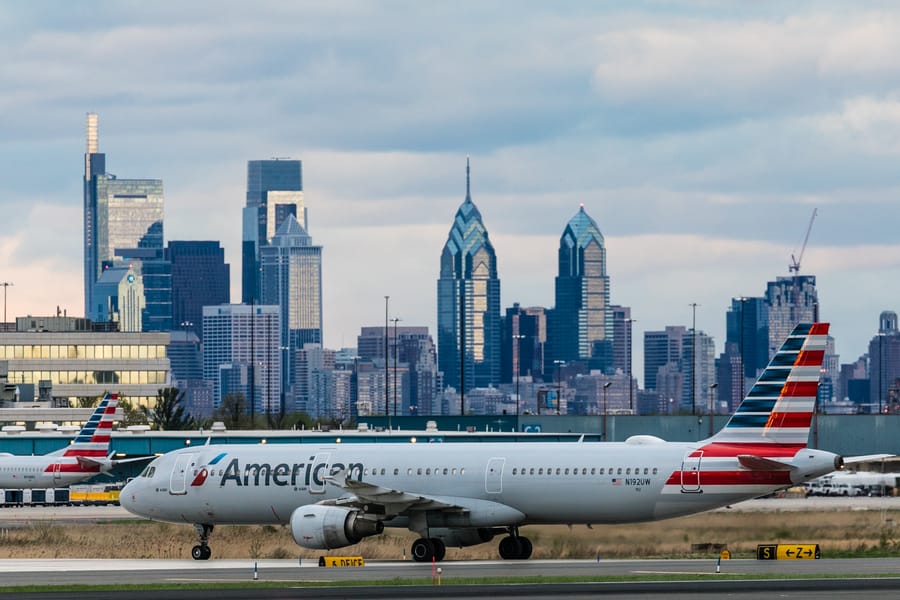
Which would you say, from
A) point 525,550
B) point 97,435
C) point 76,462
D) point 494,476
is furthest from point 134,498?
point 76,462

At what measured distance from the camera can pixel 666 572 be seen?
4538 cm

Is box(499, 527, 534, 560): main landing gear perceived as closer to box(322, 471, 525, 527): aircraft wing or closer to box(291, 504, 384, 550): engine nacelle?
box(322, 471, 525, 527): aircraft wing

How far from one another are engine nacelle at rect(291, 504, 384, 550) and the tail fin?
138ft

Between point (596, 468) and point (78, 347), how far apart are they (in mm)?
134349

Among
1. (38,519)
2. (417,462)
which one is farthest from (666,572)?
(38,519)

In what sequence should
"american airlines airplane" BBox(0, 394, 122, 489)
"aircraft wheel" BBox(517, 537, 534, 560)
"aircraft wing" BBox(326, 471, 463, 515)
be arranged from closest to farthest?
"aircraft wing" BBox(326, 471, 463, 515) → "aircraft wheel" BBox(517, 537, 534, 560) → "american airlines airplane" BBox(0, 394, 122, 489)

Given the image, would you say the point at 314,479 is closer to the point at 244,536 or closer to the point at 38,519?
the point at 244,536

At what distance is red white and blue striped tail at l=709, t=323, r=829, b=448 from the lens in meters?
50.1

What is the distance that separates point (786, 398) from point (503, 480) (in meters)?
8.47

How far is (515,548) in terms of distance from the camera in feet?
174

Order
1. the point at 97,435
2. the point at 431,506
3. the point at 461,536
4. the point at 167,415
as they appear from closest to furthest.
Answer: the point at 431,506
the point at 461,536
the point at 97,435
the point at 167,415

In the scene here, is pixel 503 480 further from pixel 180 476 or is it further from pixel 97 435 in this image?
pixel 97 435

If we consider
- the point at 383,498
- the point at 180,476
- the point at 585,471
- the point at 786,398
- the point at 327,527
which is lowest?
the point at 327,527

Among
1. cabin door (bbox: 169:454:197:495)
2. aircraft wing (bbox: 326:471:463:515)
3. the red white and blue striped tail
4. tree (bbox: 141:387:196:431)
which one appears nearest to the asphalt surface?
aircraft wing (bbox: 326:471:463:515)
